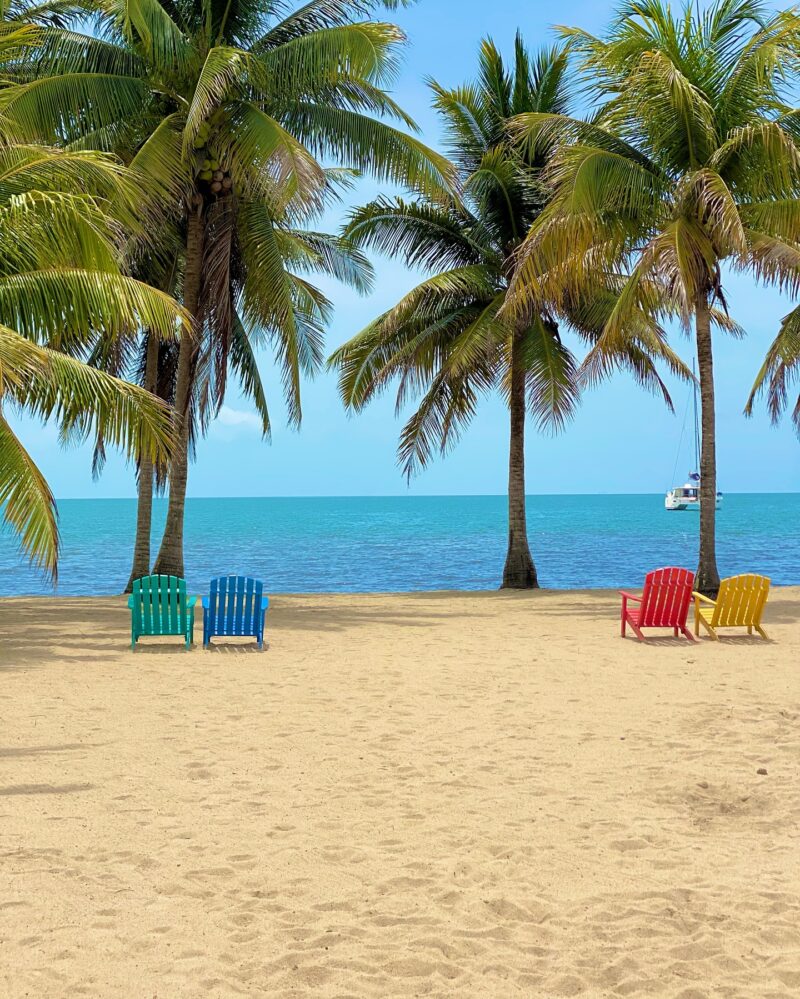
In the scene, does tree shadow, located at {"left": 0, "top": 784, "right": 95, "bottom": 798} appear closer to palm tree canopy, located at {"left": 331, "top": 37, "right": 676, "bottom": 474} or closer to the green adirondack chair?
the green adirondack chair

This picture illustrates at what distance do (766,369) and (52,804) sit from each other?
17395 mm

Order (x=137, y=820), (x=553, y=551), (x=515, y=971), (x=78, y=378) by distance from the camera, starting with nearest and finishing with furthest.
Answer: (x=515, y=971) → (x=137, y=820) → (x=78, y=378) → (x=553, y=551)

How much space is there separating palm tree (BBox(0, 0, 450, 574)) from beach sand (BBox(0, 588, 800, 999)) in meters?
6.96

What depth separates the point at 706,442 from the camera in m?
15.1

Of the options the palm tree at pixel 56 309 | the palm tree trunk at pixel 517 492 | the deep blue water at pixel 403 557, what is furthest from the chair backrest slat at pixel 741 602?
the deep blue water at pixel 403 557

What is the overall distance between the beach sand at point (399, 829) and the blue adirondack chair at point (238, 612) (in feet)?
3.11

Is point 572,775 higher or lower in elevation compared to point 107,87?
lower

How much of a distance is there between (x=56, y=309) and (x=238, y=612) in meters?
3.76

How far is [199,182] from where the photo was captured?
16.1 metres

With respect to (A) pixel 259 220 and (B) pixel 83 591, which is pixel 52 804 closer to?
(A) pixel 259 220

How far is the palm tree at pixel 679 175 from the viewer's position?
13820mm

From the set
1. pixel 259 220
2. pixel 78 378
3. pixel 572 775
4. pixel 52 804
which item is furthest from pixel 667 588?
pixel 259 220

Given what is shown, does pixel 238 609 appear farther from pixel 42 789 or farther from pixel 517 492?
pixel 517 492

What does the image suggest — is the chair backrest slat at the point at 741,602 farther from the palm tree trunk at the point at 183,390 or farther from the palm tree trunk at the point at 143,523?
the palm tree trunk at the point at 143,523
